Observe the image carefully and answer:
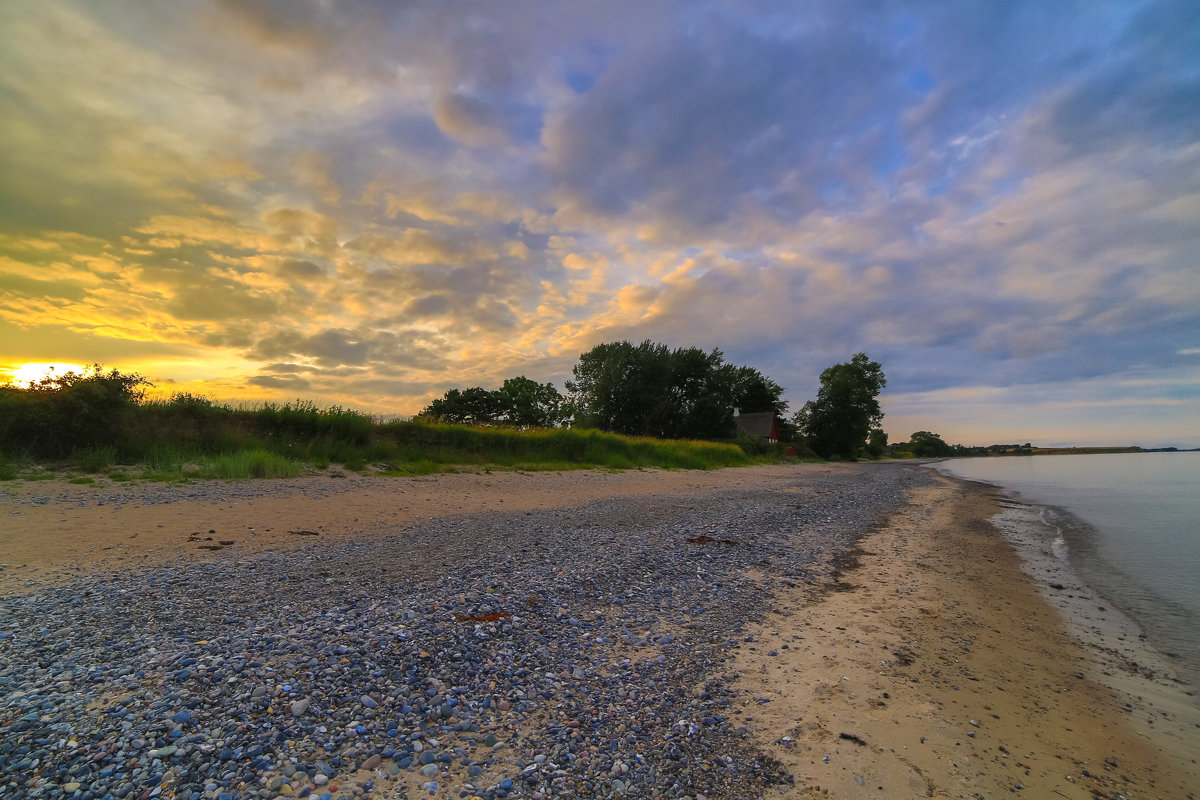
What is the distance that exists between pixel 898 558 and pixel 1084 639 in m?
3.20

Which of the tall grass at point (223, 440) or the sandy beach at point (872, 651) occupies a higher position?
the tall grass at point (223, 440)

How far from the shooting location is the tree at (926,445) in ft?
375

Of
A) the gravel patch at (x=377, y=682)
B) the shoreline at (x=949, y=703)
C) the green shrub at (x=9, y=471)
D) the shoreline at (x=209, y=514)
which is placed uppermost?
the green shrub at (x=9, y=471)

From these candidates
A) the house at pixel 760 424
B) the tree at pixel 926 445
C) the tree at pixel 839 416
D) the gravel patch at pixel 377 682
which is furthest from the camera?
the tree at pixel 926 445

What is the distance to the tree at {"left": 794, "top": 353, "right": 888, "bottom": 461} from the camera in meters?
61.6

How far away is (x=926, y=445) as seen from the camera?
114 meters

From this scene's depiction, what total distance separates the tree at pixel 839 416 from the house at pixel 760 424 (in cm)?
1099

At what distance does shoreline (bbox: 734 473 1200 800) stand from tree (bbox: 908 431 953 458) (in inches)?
4944

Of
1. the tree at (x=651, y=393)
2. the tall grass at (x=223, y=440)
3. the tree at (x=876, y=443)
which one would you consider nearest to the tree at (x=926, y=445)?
the tree at (x=876, y=443)

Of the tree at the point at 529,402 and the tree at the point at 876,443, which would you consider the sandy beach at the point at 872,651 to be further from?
the tree at the point at 876,443

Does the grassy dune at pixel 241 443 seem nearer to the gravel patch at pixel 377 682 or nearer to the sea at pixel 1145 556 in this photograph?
the gravel patch at pixel 377 682

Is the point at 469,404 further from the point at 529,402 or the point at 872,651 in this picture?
the point at 872,651

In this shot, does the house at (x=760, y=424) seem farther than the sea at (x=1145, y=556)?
Yes

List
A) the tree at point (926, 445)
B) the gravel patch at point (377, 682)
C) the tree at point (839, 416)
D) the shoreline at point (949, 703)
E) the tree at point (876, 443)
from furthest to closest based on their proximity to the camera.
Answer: the tree at point (926, 445)
the tree at point (876, 443)
the tree at point (839, 416)
the shoreline at point (949, 703)
the gravel patch at point (377, 682)
